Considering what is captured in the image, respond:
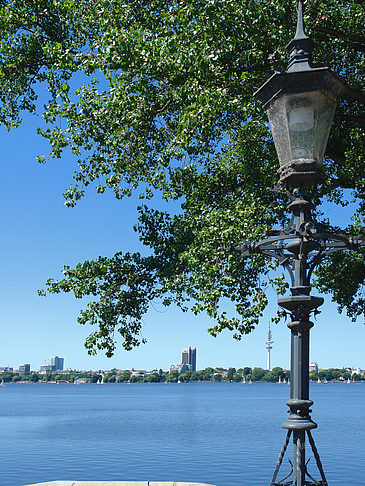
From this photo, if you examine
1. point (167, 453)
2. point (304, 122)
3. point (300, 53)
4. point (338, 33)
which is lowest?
point (167, 453)

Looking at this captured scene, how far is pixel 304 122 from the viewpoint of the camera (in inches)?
247

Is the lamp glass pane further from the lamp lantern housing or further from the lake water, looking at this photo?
the lake water

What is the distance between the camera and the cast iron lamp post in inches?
238

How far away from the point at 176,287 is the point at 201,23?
5985 mm

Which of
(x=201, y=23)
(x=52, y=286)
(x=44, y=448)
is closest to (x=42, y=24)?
(x=201, y=23)

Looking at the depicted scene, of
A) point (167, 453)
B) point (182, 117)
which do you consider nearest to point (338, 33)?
point (182, 117)

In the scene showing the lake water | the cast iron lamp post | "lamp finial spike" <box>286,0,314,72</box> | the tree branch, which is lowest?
the lake water

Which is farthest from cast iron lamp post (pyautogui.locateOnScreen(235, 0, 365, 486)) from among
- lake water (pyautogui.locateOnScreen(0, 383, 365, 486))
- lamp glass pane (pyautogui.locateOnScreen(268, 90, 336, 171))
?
lake water (pyautogui.locateOnScreen(0, 383, 365, 486))

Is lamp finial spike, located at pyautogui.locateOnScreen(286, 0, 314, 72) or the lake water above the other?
lamp finial spike, located at pyautogui.locateOnScreen(286, 0, 314, 72)

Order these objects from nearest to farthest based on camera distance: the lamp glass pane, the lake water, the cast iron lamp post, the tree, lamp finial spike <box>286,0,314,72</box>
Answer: the cast iron lamp post, the lamp glass pane, lamp finial spike <box>286,0,314,72</box>, the tree, the lake water

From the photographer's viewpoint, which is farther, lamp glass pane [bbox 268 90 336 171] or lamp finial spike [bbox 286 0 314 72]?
lamp finial spike [bbox 286 0 314 72]

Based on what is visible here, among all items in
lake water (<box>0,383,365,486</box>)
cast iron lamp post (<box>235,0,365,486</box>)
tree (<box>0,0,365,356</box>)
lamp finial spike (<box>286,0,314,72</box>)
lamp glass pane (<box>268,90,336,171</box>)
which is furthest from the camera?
lake water (<box>0,383,365,486</box>)

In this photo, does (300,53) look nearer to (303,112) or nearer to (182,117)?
(303,112)

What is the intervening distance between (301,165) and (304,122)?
17.7 inches
